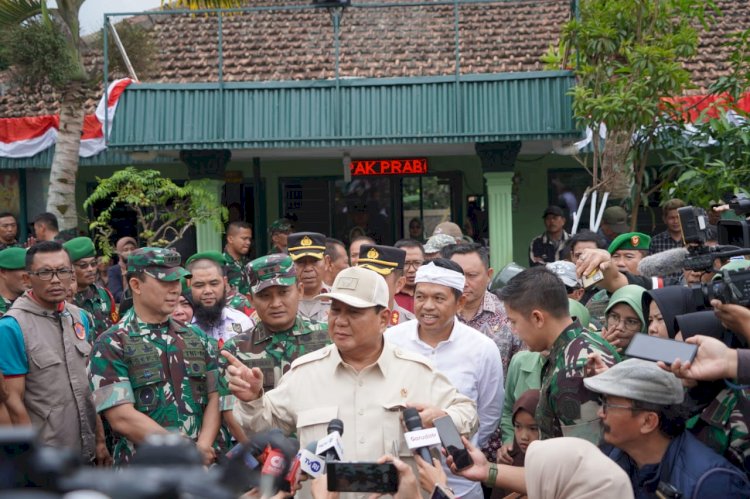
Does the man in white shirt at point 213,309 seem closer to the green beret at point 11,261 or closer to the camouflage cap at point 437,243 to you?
the green beret at point 11,261

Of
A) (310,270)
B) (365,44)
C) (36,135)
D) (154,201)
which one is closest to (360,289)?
(310,270)

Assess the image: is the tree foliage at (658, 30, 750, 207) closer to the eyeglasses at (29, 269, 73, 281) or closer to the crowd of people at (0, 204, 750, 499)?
the crowd of people at (0, 204, 750, 499)

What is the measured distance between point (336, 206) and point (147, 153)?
4.03 metres

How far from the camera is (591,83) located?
12211 millimetres

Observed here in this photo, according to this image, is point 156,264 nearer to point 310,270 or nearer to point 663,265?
point 310,270

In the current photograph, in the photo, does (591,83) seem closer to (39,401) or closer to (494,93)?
(494,93)

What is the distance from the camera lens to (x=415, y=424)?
3539 millimetres

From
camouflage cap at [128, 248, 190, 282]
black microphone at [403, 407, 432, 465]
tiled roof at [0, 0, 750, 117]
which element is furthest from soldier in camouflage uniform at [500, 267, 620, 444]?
tiled roof at [0, 0, 750, 117]

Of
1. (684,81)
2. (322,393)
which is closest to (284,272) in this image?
(322,393)

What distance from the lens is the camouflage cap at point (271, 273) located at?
5.02m

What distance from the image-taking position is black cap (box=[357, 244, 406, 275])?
6645mm

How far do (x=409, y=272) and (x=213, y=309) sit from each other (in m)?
1.57

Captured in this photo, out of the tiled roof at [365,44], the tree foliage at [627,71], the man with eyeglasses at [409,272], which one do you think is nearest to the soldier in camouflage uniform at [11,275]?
the man with eyeglasses at [409,272]

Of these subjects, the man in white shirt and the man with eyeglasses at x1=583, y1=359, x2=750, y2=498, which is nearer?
the man with eyeglasses at x1=583, y1=359, x2=750, y2=498
